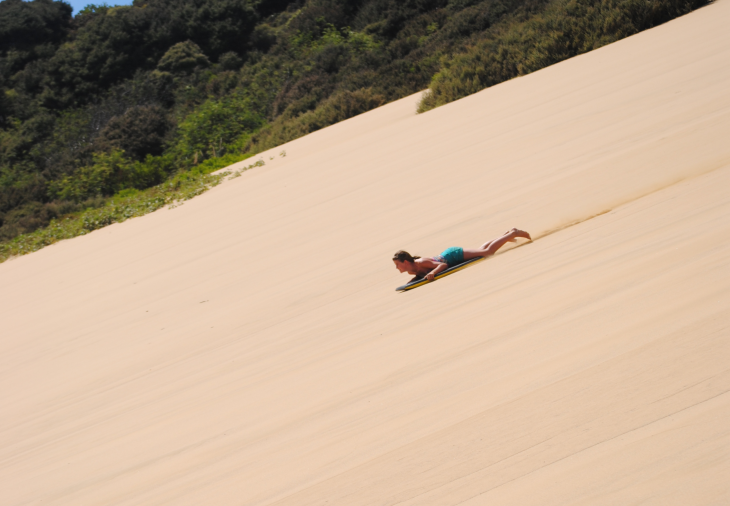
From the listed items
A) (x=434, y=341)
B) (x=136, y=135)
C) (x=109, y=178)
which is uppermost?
(x=136, y=135)

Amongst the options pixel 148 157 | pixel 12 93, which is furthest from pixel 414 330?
pixel 12 93

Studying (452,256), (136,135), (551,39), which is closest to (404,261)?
(452,256)

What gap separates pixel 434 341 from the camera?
3371 millimetres

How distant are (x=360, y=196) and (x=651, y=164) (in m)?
3.58

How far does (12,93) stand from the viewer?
32.1m

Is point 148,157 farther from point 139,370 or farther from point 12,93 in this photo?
point 12,93

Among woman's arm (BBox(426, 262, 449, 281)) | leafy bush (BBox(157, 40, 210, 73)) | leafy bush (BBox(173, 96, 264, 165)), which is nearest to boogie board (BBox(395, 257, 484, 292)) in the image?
woman's arm (BBox(426, 262, 449, 281))

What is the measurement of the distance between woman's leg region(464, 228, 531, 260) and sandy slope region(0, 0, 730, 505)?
0.19 m

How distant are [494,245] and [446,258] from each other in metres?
0.37

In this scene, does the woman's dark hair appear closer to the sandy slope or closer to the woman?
the woman

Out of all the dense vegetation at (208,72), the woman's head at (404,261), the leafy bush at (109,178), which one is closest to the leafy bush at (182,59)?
the dense vegetation at (208,72)

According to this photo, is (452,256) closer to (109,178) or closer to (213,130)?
(109,178)

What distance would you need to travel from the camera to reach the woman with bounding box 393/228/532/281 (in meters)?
4.61

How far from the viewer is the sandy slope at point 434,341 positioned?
2198 millimetres
